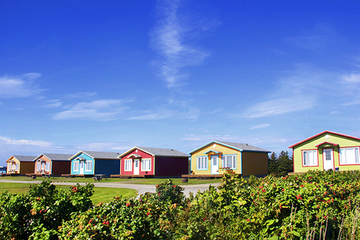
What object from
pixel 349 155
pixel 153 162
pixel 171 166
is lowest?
pixel 171 166

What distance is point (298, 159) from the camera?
30.3 m

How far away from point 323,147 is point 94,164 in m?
32.0

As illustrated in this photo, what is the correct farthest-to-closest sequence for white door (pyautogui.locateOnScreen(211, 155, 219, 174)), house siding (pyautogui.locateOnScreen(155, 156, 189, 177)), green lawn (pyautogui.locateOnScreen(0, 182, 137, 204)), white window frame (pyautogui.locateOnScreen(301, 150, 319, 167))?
house siding (pyautogui.locateOnScreen(155, 156, 189, 177)) < white door (pyautogui.locateOnScreen(211, 155, 219, 174)) < white window frame (pyautogui.locateOnScreen(301, 150, 319, 167)) < green lawn (pyautogui.locateOnScreen(0, 182, 137, 204))

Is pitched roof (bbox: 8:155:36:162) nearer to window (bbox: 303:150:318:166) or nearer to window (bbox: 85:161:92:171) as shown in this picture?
window (bbox: 85:161:92:171)

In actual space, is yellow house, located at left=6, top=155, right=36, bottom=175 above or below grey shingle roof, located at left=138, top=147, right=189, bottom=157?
below

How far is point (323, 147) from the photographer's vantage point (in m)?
28.8

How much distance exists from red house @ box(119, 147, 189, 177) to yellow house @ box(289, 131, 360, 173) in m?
16.6

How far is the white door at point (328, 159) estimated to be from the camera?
2809 centimetres

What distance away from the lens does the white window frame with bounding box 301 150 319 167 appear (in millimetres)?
29180

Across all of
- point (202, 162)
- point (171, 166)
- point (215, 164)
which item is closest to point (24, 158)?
point (171, 166)

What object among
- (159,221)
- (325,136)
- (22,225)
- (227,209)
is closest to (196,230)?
(159,221)

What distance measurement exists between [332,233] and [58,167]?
54.0 metres

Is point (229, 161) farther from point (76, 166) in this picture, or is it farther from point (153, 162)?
point (76, 166)

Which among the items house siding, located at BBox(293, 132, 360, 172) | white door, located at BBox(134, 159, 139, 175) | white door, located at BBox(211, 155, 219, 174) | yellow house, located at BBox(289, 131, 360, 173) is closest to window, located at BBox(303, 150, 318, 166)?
yellow house, located at BBox(289, 131, 360, 173)
